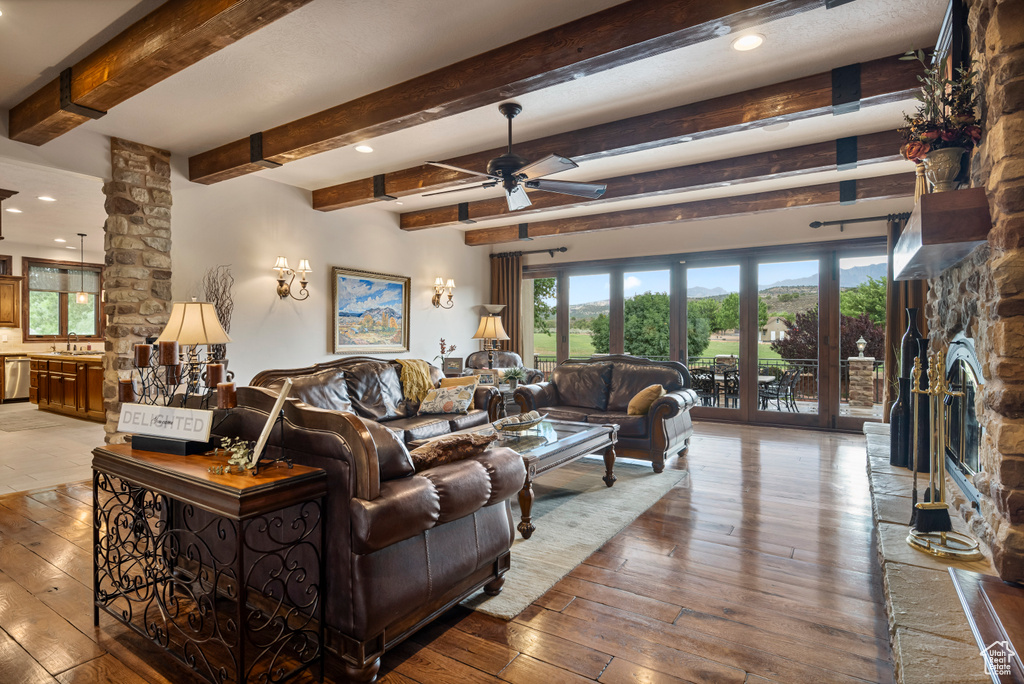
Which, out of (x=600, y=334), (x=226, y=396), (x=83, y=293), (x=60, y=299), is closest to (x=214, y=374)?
(x=226, y=396)

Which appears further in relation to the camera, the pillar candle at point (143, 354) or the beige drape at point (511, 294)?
the beige drape at point (511, 294)

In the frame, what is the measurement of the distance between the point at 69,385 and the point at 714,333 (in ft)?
29.9

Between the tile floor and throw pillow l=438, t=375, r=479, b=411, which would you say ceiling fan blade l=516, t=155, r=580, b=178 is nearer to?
throw pillow l=438, t=375, r=479, b=411

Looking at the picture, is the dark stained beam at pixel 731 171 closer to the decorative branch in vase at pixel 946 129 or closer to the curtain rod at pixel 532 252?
the curtain rod at pixel 532 252

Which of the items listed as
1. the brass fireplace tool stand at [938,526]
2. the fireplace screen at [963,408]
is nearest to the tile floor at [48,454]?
the brass fireplace tool stand at [938,526]

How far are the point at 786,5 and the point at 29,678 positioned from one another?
13.1ft

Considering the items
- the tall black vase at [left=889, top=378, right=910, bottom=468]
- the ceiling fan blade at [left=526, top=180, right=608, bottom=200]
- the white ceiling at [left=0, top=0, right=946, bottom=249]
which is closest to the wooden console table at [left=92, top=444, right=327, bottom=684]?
the white ceiling at [left=0, top=0, right=946, bottom=249]

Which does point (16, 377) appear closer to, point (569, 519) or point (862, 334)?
point (569, 519)

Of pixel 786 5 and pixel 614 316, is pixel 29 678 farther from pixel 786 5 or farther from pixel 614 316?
pixel 614 316

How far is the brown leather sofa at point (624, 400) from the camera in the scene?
15.4 ft

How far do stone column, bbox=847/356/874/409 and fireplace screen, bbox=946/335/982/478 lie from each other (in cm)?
386

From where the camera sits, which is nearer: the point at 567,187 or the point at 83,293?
the point at 567,187

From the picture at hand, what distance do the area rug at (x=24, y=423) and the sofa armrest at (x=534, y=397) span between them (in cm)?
610

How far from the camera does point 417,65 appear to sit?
341 centimetres
